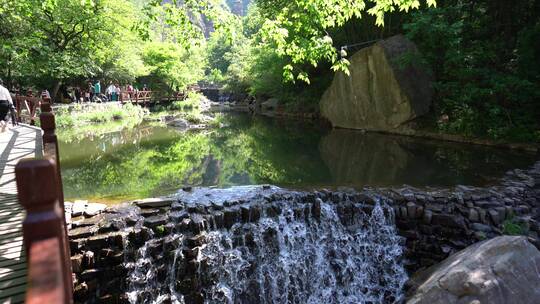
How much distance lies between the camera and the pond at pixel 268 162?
378 inches

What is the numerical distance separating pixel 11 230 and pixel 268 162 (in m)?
8.44

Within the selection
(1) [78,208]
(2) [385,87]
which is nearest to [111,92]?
(2) [385,87]

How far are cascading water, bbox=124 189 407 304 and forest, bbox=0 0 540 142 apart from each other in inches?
107

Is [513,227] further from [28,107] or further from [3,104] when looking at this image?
[28,107]

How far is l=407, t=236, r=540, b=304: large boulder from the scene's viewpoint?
4.62 metres

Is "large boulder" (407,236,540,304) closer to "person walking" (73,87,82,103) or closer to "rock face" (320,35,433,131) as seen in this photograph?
"rock face" (320,35,433,131)

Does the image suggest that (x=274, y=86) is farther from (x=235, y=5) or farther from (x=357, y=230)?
(x=235, y=5)

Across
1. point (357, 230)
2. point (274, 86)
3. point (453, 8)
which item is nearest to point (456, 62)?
point (453, 8)

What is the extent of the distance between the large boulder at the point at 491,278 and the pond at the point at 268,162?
3.82 metres

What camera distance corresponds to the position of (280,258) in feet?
22.2

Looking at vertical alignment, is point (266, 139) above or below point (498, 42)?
below

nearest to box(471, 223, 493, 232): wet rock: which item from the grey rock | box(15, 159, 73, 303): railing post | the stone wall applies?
the stone wall

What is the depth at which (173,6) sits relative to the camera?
6578 mm

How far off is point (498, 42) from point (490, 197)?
29.9 feet
